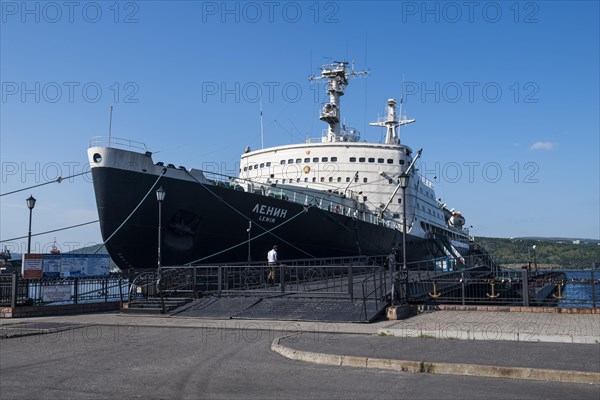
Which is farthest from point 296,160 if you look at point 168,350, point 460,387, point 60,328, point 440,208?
point 460,387

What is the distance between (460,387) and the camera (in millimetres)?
6957

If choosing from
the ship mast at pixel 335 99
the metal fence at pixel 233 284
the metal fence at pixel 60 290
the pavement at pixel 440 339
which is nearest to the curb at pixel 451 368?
the pavement at pixel 440 339

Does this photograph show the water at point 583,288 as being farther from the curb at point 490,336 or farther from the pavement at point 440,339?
the curb at point 490,336

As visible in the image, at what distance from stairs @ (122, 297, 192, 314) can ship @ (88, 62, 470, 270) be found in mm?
2271

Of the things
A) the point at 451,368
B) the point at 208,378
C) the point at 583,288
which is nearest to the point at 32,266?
the point at 208,378

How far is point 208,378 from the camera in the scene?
24.8 ft

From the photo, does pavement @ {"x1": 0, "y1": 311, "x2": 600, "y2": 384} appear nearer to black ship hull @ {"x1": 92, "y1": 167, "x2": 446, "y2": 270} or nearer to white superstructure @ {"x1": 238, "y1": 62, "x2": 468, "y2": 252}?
black ship hull @ {"x1": 92, "y1": 167, "x2": 446, "y2": 270}

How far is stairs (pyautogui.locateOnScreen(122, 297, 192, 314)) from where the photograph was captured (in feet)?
54.1

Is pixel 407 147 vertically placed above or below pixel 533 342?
above

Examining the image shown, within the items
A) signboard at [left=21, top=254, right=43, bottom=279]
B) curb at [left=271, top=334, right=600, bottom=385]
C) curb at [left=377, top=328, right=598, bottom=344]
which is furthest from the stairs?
curb at [left=271, top=334, right=600, bottom=385]

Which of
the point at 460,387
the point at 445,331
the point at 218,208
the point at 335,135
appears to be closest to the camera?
the point at 460,387

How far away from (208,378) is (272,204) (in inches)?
734

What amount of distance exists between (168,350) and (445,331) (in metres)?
5.00

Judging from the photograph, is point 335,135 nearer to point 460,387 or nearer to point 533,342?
point 533,342
